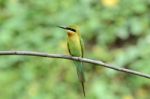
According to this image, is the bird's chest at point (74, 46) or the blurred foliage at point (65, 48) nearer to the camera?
the bird's chest at point (74, 46)

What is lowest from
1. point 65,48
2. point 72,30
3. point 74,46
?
point 65,48

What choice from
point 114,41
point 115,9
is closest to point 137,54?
point 114,41

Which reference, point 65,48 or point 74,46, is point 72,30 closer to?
point 74,46

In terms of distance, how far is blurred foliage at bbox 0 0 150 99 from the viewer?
4.25 meters

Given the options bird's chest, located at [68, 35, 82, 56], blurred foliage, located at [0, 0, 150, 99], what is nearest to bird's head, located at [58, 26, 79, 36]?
bird's chest, located at [68, 35, 82, 56]

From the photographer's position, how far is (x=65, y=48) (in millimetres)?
4520

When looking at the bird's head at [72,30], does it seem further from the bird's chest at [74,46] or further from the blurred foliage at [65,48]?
the blurred foliage at [65,48]

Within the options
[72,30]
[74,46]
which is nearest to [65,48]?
[74,46]

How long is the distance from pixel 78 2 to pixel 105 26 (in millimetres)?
364

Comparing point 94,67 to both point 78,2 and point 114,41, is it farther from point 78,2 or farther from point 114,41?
point 78,2

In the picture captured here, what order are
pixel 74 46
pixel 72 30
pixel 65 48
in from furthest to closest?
1. pixel 65 48
2. pixel 74 46
3. pixel 72 30

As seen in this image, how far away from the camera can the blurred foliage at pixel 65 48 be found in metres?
4.25

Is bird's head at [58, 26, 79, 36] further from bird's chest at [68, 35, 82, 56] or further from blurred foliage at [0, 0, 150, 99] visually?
blurred foliage at [0, 0, 150, 99]

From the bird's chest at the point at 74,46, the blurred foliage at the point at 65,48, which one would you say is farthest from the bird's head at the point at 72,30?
the blurred foliage at the point at 65,48
